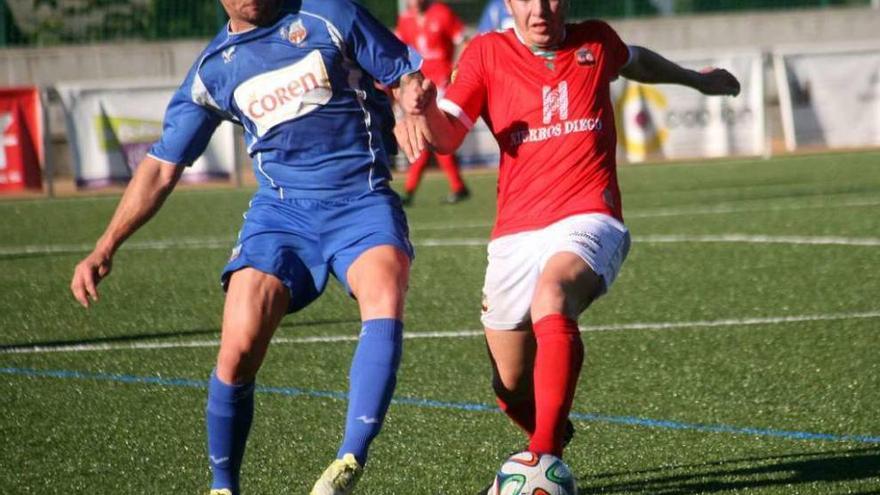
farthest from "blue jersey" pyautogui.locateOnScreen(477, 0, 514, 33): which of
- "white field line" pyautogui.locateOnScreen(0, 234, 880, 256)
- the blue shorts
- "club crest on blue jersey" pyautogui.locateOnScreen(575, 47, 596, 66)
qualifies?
the blue shorts

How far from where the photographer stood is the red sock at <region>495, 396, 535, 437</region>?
5.44m

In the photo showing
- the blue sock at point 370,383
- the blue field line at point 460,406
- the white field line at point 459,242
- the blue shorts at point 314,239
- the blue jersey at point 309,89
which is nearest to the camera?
the blue sock at point 370,383

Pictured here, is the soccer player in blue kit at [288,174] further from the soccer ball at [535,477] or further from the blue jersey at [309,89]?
the soccer ball at [535,477]

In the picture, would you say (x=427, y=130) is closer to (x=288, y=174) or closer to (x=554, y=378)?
(x=288, y=174)

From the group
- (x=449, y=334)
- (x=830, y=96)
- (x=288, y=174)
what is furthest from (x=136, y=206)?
(x=830, y=96)

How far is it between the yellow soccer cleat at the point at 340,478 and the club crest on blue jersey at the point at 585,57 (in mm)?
1609

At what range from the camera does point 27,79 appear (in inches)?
945

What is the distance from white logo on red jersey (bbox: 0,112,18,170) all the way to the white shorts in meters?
14.3

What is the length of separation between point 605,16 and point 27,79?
8.77m

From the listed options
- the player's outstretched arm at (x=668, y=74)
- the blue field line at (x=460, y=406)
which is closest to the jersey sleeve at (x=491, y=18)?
the blue field line at (x=460, y=406)

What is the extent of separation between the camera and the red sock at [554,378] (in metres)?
4.64

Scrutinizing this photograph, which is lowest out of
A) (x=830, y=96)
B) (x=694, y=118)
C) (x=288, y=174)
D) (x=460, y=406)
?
(x=694, y=118)

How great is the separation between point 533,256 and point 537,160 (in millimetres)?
334

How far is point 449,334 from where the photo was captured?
27.3 feet
